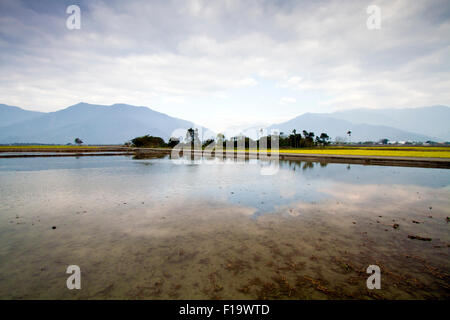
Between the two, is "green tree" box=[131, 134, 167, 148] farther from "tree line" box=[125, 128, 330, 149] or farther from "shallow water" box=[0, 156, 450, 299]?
"shallow water" box=[0, 156, 450, 299]

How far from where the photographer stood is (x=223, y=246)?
6.55 metres

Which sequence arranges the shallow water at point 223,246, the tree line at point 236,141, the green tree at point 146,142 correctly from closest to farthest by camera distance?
1. the shallow water at point 223,246
2. the tree line at point 236,141
3. the green tree at point 146,142

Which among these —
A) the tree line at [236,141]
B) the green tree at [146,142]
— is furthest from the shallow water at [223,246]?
the green tree at [146,142]

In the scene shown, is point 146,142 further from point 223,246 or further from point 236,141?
point 223,246

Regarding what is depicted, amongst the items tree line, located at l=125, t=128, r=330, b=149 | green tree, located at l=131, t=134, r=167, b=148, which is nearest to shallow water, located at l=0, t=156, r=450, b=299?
tree line, located at l=125, t=128, r=330, b=149

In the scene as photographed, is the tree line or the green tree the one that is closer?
the tree line

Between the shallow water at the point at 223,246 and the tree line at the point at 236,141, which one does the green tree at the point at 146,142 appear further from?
the shallow water at the point at 223,246

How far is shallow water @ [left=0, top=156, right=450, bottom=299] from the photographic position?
179 inches

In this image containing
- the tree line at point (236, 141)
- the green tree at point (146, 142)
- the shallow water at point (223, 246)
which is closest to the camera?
the shallow water at point (223, 246)

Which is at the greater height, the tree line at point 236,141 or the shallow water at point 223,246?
the tree line at point 236,141

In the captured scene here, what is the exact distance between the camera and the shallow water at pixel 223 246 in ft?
14.9
